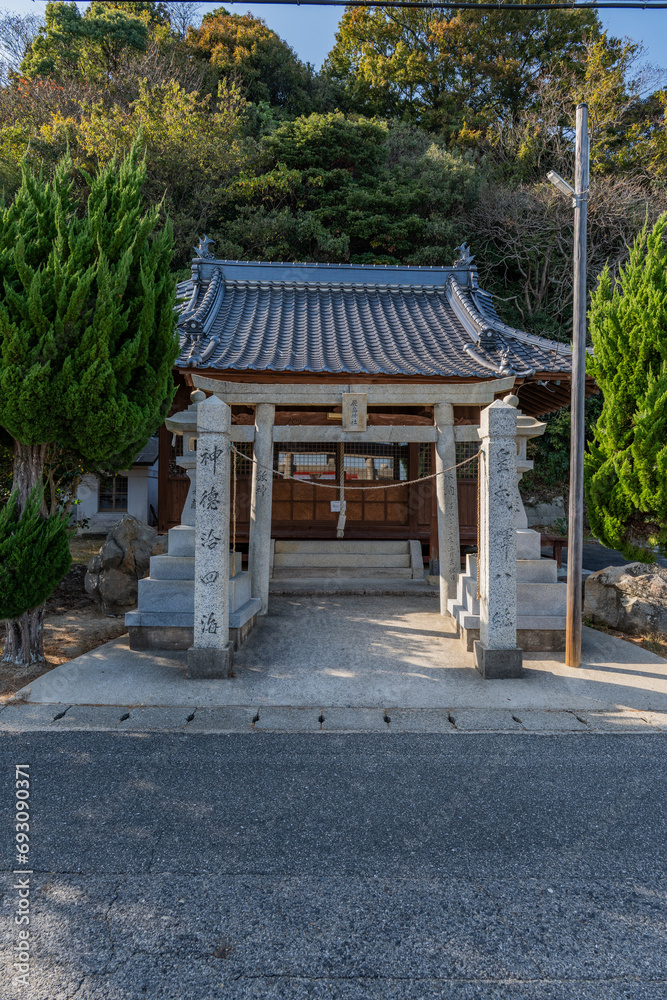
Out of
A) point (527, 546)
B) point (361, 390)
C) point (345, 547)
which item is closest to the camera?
point (527, 546)

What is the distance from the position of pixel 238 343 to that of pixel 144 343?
4.20m

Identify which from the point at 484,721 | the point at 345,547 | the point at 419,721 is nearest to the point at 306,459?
the point at 345,547

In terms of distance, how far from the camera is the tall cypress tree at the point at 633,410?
6.27 metres

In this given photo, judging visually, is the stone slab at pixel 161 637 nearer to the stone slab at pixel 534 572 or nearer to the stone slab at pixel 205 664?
the stone slab at pixel 205 664

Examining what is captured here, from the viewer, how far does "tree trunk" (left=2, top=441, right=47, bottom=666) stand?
566 centimetres

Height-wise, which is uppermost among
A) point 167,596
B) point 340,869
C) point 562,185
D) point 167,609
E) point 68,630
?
point 562,185

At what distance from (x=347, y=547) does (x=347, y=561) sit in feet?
1.10

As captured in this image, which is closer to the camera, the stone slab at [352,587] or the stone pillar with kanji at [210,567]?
the stone pillar with kanji at [210,567]

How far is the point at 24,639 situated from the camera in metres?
5.69

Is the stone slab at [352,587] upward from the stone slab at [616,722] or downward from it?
upward

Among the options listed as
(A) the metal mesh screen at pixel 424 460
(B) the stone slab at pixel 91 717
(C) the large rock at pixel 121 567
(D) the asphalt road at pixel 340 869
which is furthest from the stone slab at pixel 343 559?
(D) the asphalt road at pixel 340 869

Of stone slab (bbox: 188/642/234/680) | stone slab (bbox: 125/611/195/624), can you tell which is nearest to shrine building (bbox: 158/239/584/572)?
stone slab (bbox: 125/611/195/624)

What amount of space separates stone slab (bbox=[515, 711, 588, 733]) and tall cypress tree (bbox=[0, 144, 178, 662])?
15.5 ft

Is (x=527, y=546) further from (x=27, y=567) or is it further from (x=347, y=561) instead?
(x=27, y=567)
